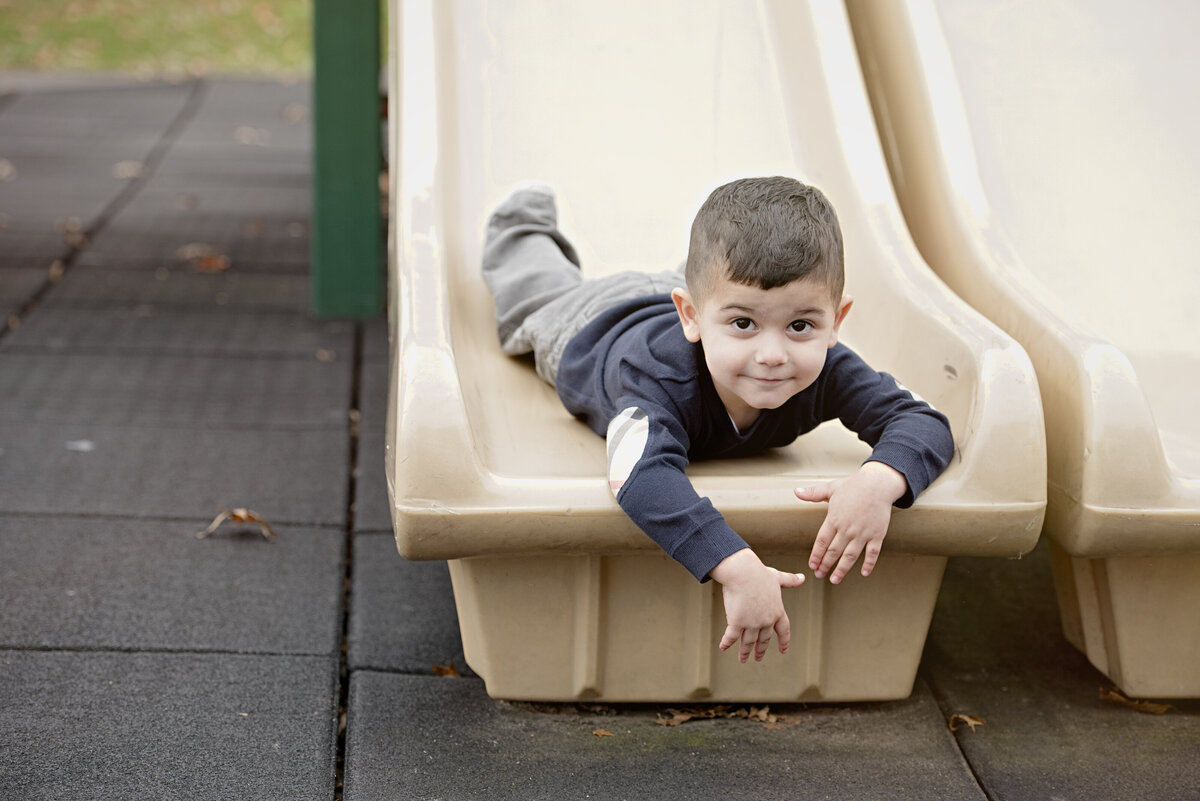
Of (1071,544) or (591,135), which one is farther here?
Result: (591,135)

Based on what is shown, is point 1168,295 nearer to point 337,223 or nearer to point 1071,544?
point 1071,544

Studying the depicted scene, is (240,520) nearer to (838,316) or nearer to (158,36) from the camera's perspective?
(838,316)

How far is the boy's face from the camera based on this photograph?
1965 millimetres

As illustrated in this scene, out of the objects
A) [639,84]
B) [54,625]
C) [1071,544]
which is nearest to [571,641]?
[1071,544]

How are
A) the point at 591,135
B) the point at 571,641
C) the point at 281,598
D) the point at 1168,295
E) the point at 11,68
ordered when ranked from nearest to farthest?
the point at 571,641, the point at 281,598, the point at 1168,295, the point at 591,135, the point at 11,68

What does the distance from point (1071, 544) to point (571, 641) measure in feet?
3.05

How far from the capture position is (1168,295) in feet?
9.69

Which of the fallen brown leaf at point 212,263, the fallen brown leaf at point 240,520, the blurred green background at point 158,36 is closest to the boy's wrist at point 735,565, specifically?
the fallen brown leaf at point 240,520

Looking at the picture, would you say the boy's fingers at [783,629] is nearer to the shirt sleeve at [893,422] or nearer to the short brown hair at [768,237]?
the shirt sleeve at [893,422]

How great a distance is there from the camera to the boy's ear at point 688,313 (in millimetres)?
2102

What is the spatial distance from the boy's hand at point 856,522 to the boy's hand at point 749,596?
0.12m

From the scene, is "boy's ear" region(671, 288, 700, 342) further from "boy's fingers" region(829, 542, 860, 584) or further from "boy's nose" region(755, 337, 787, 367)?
"boy's fingers" region(829, 542, 860, 584)

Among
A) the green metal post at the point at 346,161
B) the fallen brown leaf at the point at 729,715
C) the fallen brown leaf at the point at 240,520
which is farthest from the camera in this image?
the green metal post at the point at 346,161

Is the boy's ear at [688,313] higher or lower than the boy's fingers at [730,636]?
higher
